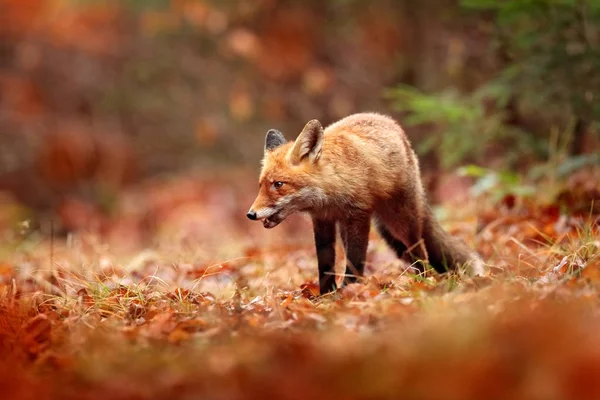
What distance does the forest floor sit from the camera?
2539 mm

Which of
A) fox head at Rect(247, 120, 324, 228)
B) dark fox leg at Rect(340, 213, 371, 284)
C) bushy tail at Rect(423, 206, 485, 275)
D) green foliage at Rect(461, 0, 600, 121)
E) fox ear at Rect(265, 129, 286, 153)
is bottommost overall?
bushy tail at Rect(423, 206, 485, 275)

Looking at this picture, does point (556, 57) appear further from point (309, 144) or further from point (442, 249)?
point (309, 144)

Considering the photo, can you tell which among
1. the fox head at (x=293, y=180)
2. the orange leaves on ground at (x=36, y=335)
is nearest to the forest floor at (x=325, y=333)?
the orange leaves on ground at (x=36, y=335)

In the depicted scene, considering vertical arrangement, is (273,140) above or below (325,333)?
above

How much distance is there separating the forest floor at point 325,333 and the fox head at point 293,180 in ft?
2.00

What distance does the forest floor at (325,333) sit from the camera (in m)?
2.54

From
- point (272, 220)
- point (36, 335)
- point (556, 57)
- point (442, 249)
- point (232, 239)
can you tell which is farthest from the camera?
point (232, 239)

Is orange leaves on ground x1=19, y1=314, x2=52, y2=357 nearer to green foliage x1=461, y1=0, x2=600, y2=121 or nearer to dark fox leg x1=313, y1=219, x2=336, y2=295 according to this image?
dark fox leg x1=313, y1=219, x2=336, y2=295

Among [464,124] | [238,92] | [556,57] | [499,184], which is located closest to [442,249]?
[499,184]

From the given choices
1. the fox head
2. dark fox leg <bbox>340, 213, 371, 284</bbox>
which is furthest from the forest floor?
the fox head

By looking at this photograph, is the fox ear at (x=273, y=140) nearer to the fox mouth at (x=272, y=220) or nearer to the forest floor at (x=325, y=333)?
the fox mouth at (x=272, y=220)

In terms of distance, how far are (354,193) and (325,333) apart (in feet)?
6.20

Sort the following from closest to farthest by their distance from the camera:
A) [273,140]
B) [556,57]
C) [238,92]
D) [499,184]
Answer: [273,140] < [556,57] < [499,184] < [238,92]

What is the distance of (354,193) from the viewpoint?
524 cm
